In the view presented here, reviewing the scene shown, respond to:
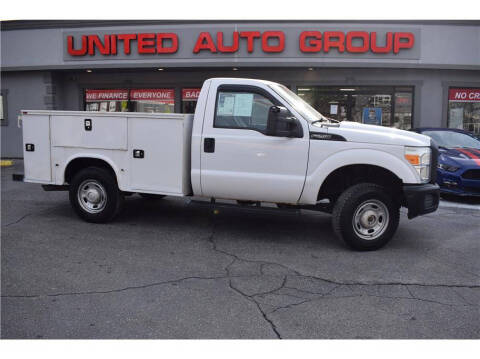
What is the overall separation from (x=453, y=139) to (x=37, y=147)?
8.74 meters

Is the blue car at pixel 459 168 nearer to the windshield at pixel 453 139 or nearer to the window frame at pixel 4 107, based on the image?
the windshield at pixel 453 139

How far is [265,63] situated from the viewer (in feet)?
46.7

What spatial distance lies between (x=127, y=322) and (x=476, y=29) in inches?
567

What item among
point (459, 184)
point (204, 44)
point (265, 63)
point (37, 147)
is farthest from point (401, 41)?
point (37, 147)

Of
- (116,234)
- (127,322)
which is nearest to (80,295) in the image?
(127,322)

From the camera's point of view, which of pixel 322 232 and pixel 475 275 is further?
pixel 322 232

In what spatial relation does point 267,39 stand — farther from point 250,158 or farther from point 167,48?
point 250,158

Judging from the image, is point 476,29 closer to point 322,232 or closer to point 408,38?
point 408,38

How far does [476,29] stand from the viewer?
45.6ft

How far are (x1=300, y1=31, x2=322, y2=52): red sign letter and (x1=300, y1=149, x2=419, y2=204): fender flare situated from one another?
29.7ft

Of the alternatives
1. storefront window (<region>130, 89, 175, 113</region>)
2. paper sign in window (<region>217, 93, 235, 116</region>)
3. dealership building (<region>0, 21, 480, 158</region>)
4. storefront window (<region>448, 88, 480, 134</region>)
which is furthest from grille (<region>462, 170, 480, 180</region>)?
Result: storefront window (<region>130, 89, 175, 113</region>)

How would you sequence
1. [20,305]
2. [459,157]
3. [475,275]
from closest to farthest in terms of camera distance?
[20,305] → [475,275] → [459,157]

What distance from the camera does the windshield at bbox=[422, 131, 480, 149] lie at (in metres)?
10.1

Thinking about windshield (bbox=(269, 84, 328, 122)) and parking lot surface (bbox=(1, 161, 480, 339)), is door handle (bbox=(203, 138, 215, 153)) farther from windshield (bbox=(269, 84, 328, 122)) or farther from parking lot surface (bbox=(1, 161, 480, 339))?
parking lot surface (bbox=(1, 161, 480, 339))
